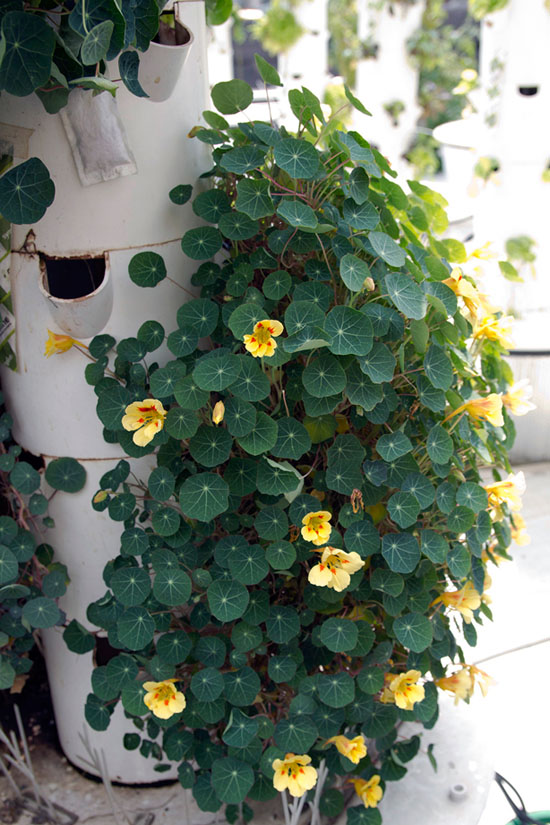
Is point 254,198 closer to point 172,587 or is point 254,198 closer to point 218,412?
point 218,412

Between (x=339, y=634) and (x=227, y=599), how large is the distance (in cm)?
20

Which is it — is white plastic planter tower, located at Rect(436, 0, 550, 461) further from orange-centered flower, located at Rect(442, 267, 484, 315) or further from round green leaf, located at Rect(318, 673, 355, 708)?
round green leaf, located at Rect(318, 673, 355, 708)

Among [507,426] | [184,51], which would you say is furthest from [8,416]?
[507,426]

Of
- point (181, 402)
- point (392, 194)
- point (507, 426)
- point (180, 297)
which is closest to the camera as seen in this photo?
point (181, 402)

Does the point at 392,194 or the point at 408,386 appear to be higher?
the point at 392,194

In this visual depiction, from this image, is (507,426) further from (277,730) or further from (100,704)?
(100,704)

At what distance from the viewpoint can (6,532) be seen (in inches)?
57.5

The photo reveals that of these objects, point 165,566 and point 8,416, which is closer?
point 165,566

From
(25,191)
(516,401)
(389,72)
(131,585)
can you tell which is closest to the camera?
(25,191)

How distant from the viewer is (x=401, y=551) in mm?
1289

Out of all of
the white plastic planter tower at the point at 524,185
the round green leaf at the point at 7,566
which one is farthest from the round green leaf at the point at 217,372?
the white plastic planter tower at the point at 524,185

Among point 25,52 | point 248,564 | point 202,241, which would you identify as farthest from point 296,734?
point 25,52

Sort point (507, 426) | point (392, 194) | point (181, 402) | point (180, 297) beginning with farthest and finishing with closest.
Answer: point (507, 426) < point (180, 297) < point (392, 194) < point (181, 402)

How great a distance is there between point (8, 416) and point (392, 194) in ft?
2.86
